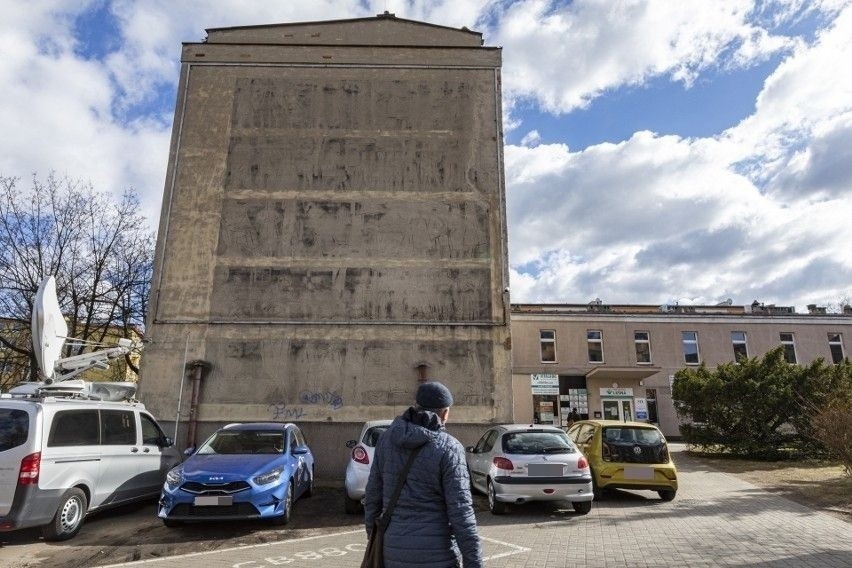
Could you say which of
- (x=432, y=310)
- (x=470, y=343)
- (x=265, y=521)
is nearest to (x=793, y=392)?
(x=470, y=343)

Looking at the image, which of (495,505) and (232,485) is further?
(495,505)

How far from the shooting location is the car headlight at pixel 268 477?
829 centimetres

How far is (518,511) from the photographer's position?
9.83 meters

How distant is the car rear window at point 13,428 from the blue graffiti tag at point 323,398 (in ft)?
29.5

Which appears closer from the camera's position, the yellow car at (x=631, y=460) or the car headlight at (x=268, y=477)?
the car headlight at (x=268, y=477)

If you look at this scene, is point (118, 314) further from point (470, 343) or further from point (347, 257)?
point (470, 343)

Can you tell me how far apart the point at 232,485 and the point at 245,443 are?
188cm

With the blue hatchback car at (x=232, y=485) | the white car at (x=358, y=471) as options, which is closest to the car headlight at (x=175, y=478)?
the blue hatchback car at (x=232, y=485)

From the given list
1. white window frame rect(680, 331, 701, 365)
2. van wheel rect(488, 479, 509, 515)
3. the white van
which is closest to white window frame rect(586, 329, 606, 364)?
white window frame rect(680, 331, 701, 365)

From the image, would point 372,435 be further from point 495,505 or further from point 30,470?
point 30,470

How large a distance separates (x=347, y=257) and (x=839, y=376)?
16.9 meters

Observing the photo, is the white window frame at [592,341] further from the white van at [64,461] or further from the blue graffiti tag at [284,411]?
the white van at [64,461]

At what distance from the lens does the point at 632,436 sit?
10883mm

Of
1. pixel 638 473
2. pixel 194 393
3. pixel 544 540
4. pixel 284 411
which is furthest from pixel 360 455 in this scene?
pixel 194 393
